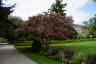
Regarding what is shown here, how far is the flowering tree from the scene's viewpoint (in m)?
20.4

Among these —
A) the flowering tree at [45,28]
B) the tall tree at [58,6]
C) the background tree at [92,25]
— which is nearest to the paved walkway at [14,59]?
the flowering tree at [45,28]

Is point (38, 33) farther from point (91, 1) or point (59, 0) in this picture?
point (59, 0)

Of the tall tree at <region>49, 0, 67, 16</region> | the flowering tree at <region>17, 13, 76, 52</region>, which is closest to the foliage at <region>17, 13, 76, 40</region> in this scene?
the flowering tree at <region>17, 13, 76, 52</region>

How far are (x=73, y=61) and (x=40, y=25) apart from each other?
34.4ft

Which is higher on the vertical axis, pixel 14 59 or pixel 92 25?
pixel 92 25

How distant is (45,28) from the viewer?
A: 20.8 m

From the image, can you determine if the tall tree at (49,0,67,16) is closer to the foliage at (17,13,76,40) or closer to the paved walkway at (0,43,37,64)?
the foliage at (17,13,76,40)

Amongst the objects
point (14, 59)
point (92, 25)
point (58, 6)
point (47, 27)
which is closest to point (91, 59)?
point (92, 25)

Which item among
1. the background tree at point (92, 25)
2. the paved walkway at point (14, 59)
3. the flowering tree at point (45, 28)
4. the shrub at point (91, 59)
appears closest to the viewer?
the shrub at point (91, 59)

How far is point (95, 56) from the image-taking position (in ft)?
29.4

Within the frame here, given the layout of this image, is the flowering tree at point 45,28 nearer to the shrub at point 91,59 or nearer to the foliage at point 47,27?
the foliage at point 47,27

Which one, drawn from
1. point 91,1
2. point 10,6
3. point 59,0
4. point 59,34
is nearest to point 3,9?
point 10,6

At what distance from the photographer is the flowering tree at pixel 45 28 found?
67.1ft

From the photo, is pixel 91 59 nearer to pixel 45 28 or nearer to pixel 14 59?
pixel 14 59
